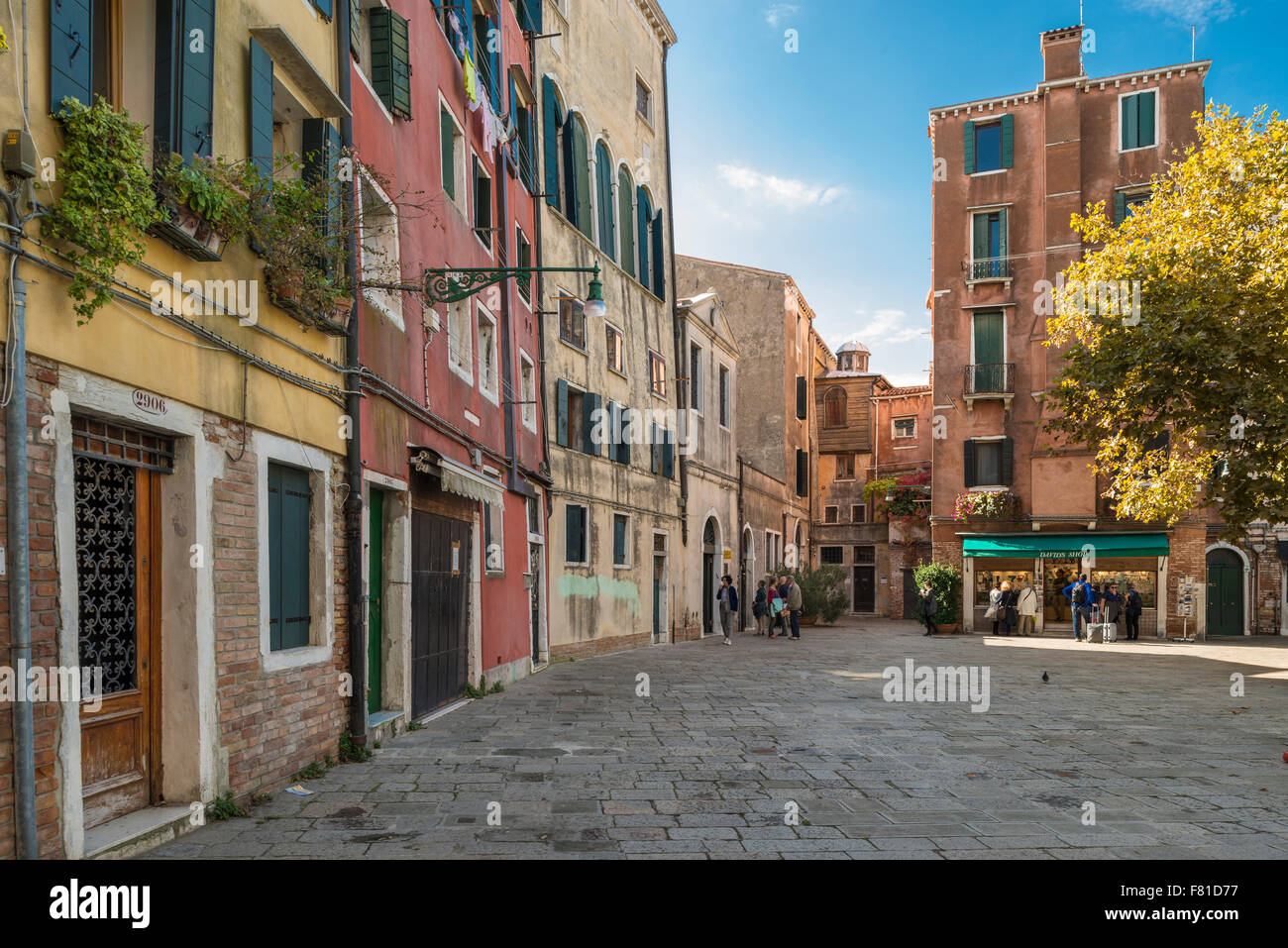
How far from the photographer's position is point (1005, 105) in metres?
29.2

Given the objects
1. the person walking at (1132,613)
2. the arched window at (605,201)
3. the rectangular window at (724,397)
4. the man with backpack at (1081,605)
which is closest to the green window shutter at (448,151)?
the arched window at (605,201)

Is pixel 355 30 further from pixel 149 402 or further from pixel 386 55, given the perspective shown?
pixel 149 402

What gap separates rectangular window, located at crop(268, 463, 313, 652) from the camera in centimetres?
700

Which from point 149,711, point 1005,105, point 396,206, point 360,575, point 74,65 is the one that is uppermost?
point 1005,105

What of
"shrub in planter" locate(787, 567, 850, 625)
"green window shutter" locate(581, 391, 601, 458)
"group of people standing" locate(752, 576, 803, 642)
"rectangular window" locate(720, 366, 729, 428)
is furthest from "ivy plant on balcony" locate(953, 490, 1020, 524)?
"green window shutter" locate(581, 391, 601, 458)

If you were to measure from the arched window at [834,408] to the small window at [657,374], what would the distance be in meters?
22.1

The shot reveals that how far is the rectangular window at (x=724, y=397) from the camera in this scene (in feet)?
95.8

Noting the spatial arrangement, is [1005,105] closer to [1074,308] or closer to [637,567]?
[1074,308]

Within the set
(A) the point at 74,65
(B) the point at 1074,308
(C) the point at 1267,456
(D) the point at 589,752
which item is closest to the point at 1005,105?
(B) the point at 1074,308

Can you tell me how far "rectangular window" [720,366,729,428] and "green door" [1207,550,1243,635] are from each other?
49.0 feet

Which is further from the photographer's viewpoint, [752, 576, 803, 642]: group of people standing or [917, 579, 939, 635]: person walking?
[917, 579, 939, 635]: person walking

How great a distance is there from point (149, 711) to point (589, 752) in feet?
12.1

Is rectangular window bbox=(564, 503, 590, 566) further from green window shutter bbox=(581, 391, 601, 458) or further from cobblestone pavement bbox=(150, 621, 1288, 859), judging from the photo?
cobblestone pavement bbox=(150, 621, 1288, 859)

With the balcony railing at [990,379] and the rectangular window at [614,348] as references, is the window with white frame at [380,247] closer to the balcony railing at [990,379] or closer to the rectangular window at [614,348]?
the rectangular window at [614,348]
